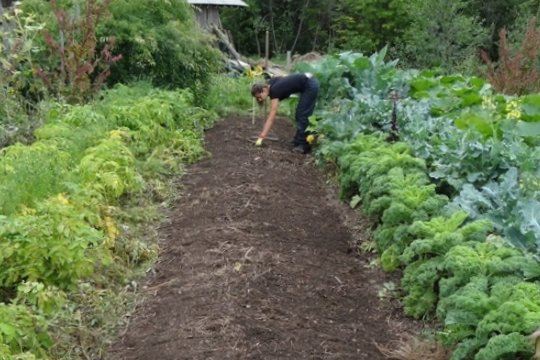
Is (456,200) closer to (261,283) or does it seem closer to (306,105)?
(261,283)

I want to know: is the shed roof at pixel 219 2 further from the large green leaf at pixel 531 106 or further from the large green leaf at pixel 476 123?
the large green leaf at pixel 476 123

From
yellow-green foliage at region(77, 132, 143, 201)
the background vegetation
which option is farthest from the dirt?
the background vegetation

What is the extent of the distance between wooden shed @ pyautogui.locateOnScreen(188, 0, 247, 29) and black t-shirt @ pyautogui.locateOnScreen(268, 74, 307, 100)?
12.4 meters

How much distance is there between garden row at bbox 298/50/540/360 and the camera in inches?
147

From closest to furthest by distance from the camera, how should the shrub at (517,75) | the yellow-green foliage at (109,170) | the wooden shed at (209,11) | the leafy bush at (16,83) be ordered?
the yellow-green foliage at (109,170) → the leafy bush at (16,83) → the shrub at (517,75) → the wooden shed at (209,11)

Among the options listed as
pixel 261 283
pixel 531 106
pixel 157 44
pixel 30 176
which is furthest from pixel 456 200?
pixel 157 44

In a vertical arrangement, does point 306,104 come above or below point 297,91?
below

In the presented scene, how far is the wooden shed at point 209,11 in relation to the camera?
70.3 feet

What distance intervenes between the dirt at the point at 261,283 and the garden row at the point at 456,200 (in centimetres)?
31

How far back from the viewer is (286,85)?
30.7ft

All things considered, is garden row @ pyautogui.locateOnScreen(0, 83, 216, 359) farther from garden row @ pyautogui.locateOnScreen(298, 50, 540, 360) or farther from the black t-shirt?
garden row @ pyautogui.locateOnScreen(298, 50, 540, 360)

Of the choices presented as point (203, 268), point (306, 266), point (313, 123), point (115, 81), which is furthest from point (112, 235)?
point (115, 81)

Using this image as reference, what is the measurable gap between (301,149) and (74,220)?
5400mm

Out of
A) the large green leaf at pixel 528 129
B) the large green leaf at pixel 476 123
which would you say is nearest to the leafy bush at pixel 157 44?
the large green leaf at pixel 476 123
